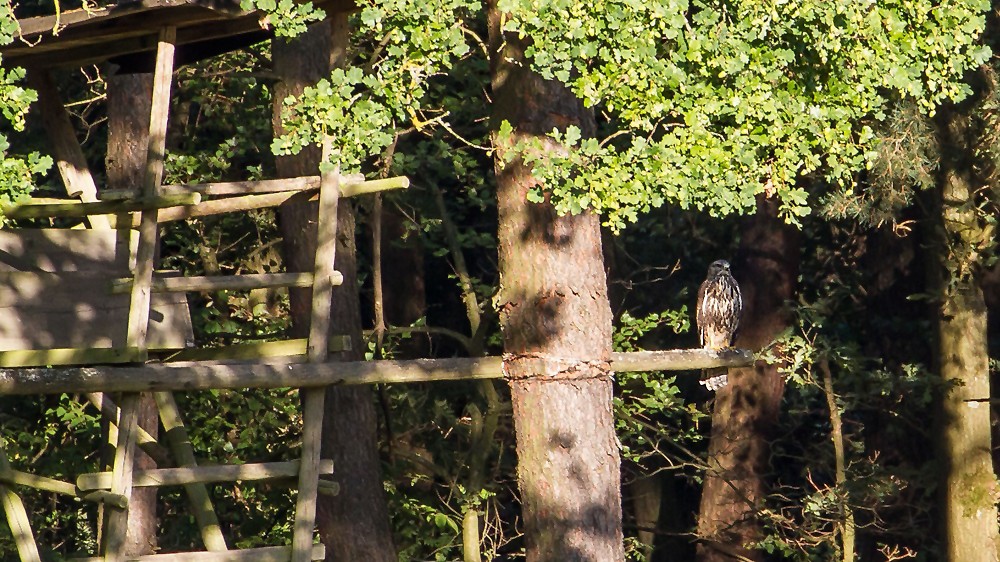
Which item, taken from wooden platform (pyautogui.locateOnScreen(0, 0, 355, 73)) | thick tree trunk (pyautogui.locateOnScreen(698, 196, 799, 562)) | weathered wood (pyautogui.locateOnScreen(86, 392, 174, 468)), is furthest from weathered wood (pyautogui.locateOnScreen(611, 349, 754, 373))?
thick tree trunk (pyautogui.locateOnScreen(698, 196, 799, 562))

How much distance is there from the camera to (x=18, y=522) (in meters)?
6.65

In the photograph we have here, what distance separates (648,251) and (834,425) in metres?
3.56

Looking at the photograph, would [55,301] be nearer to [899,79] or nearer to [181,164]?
[899,79]

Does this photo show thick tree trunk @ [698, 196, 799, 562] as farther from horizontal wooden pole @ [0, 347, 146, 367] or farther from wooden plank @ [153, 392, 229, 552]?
horizontal wooden pole @ [0, 347, 146, 367]

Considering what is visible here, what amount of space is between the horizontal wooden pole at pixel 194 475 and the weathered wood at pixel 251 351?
70 cm

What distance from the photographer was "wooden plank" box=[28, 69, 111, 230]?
741cm

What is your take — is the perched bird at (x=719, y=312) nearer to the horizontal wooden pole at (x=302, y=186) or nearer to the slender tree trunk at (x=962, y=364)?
the slender tree trunk at (x=962, y=364)

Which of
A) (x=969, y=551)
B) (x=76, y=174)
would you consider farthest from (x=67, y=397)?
(x=969, y=551)

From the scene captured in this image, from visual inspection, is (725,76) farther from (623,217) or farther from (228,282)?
(623,217)

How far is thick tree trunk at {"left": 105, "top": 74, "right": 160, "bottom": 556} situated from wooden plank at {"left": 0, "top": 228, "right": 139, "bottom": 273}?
3.46m

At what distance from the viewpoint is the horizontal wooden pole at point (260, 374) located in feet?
19.3

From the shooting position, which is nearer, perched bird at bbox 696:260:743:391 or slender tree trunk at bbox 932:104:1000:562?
perched bird at bbox 696:260:743:391

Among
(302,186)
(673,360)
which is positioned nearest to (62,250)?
(302,186)

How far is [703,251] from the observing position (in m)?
15.1
